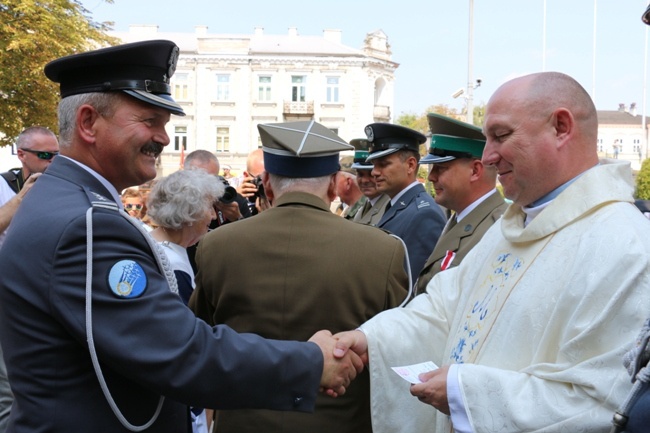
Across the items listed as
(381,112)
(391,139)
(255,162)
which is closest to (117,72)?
(391,139)

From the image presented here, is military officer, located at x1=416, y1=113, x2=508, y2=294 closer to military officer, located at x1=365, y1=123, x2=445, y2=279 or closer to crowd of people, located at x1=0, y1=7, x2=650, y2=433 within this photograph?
military officer, located at x1=365, y1=123, x2=445, y2=279

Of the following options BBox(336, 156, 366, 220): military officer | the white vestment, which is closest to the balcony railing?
BBox(336, 156, 366, 220): military officer

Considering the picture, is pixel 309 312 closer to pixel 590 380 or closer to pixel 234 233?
pixel 234 233

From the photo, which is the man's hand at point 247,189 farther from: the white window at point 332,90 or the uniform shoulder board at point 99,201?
the white window at point 332,90

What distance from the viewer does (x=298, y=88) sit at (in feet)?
157

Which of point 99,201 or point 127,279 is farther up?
point 99,201

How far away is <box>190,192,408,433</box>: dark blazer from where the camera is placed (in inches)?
128

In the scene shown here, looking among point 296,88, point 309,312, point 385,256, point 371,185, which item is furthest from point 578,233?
point 296,88

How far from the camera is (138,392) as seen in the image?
2475mm

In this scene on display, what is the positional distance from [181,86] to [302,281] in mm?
45260

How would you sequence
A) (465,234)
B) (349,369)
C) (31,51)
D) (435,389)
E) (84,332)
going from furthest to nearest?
1. (31,51)
2. (465,234)
3. (349,369)
4. (435,389)
5. (84,332)

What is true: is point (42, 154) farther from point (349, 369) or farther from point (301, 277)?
point (349, 369)

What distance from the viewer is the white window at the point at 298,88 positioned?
4781cm

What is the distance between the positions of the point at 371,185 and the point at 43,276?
16.7 feet
